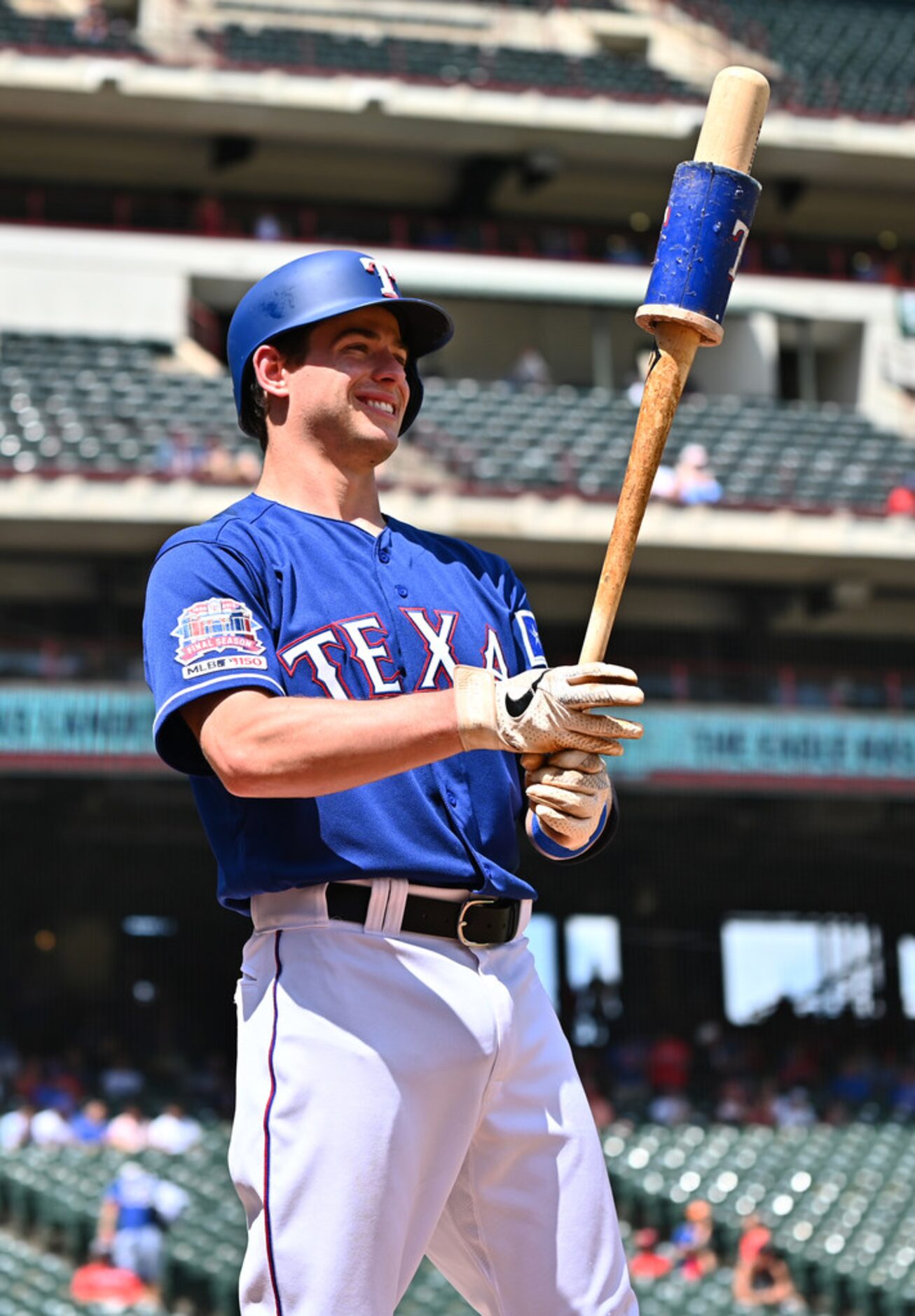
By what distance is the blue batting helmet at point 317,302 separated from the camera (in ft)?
7.45

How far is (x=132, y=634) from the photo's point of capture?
15.5 metres

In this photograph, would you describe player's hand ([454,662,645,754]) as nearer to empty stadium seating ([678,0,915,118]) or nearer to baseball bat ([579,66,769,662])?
baseball bat ([579,66,769,662])

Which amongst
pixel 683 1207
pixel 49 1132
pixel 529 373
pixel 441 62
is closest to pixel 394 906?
pixel 683 1207

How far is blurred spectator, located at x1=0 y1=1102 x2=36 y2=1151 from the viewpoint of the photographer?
38.9 feet

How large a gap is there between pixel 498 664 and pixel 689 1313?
6359 mm

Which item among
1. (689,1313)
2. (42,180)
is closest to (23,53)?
(42,180)

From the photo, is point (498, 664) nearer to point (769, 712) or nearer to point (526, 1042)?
point (526, 1042)

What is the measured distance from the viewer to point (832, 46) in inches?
956

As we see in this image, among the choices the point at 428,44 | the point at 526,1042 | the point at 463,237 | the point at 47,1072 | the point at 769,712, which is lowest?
the point at 47,1072

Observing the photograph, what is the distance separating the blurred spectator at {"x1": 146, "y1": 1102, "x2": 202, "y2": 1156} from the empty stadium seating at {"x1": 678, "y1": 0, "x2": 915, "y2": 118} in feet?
46.3

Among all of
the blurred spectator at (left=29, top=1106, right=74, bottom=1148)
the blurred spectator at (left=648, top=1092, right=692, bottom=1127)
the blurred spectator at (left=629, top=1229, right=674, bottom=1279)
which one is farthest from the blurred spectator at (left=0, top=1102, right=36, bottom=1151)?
the blurred spectator at (left=648, top=1092, right=692, bottom=1127)

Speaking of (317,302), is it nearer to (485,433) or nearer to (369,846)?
(369,846)

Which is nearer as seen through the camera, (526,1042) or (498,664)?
(526,1042)

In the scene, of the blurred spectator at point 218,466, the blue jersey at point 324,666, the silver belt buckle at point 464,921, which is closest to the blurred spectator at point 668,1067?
the blurred spectator at point 218,466
